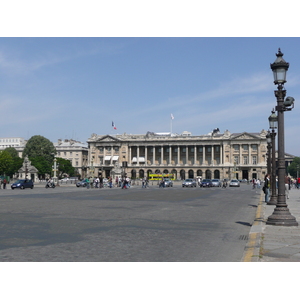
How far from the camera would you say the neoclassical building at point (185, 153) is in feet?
458

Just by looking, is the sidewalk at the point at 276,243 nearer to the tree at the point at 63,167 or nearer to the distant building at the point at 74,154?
the tree at the point at 63,167

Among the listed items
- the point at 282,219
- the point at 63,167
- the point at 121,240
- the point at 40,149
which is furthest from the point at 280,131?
the point at 63,167

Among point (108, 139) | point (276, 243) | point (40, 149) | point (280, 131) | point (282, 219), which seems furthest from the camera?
point (108, 139)

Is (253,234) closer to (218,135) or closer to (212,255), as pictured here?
(212,255)

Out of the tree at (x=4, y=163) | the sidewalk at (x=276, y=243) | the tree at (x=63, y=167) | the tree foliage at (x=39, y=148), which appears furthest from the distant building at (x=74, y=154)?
the sidewalk at (x=276, y=243)

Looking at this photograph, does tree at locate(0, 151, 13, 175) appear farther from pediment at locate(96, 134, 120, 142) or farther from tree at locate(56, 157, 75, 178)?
pediment at locate(96, 134, 120, 142)

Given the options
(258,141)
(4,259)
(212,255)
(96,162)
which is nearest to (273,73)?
(212,255)

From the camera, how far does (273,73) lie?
14.2 meters

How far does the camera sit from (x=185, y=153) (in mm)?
148625

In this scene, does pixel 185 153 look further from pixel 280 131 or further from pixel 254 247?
pixel 254 247

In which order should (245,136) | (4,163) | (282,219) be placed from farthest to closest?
1. (245,136)
2. (4,163)
3. (282,219)

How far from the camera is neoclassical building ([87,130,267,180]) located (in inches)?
5502

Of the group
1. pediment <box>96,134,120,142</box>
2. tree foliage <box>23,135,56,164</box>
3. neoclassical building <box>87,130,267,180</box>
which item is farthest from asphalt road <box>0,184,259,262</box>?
pediment <box>96,134,120,142</box>

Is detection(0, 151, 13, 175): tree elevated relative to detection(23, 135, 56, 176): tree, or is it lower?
lower
